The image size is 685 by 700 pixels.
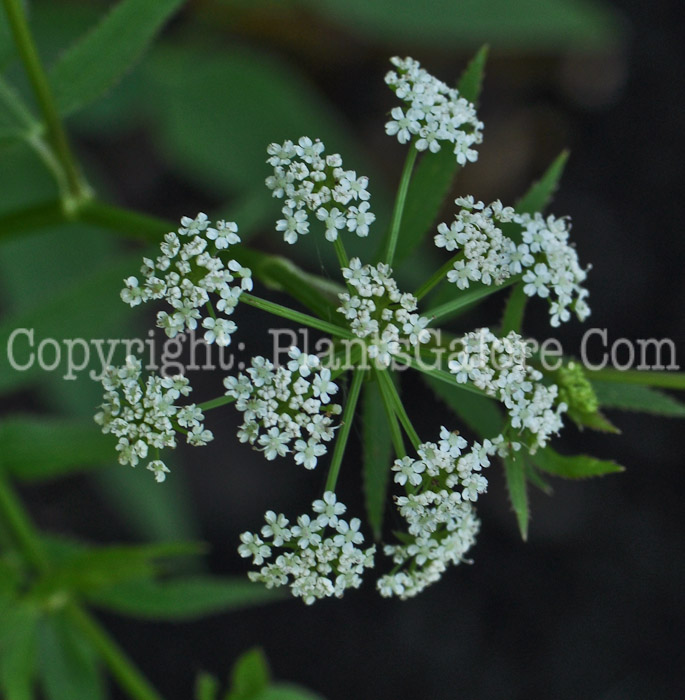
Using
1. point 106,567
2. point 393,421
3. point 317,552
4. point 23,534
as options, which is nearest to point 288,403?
point 393,421

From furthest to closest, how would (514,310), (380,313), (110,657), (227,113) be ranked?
(227,113) → (110,657) → (514,310) → (380,313)

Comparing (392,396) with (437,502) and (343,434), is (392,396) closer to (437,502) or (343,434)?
(343,434)

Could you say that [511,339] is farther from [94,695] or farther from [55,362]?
[94,695]

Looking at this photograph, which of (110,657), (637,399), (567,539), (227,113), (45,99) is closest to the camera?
(637,399)

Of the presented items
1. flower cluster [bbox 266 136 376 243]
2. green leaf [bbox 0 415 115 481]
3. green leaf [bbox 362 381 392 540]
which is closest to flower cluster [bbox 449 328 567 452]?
green leaf [bbox 362 381 392 540]

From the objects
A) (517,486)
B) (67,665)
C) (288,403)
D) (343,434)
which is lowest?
(67,665)

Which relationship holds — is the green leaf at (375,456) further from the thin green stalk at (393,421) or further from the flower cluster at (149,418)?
the flower cluster at (149,418)

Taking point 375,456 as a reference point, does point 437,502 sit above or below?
below
